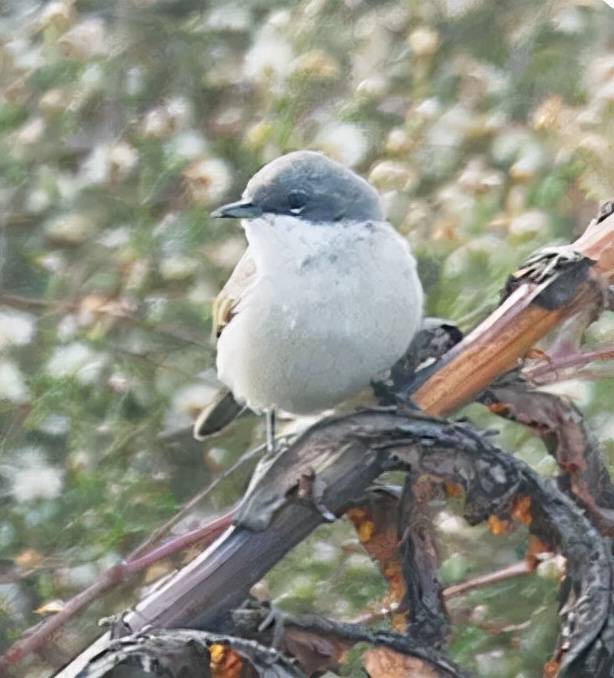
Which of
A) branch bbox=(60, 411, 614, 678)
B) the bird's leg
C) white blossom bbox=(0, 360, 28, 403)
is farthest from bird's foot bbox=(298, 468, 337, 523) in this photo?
white blossom bbox=(0, 360, 28, 403)

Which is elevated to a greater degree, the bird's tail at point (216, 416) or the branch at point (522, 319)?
the bird's tail at point (216, 416)

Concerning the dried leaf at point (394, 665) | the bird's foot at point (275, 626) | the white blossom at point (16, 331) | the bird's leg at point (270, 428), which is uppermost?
the white blossom at point (16, 331)

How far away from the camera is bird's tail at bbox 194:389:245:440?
0.72 metres

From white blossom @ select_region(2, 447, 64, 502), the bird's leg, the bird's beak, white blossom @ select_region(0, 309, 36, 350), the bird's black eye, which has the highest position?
white blossom @ select_region(0, 309, 36, 350)

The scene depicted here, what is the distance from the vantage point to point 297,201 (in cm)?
69

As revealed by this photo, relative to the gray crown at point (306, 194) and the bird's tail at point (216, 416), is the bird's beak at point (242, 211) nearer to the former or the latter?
the gray crown at point (306, 194)

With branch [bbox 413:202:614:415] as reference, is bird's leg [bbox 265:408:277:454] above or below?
above

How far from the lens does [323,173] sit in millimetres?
691

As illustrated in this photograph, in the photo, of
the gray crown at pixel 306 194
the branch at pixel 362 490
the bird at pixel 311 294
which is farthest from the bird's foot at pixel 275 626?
the gray crown at pixel 306 194

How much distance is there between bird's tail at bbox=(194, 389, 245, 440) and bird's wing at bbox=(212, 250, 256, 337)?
0.04 meters

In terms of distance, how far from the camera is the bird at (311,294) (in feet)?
2.17

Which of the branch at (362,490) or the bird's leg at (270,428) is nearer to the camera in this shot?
the branch at (362,490)

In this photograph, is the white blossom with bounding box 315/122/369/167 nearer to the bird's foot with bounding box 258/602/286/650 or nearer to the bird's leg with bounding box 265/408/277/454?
the bird's leg with bounding box 265/408/277/454

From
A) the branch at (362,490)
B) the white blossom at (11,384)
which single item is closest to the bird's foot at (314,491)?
the branch at (362,490)
